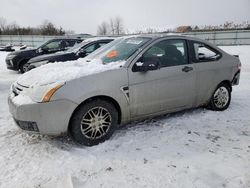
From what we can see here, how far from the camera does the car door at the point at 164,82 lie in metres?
3.71

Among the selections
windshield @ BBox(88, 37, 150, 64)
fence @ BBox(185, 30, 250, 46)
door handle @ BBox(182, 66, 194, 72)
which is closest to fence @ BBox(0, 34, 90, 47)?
fence @ BBox(185, 30, 250, 46)

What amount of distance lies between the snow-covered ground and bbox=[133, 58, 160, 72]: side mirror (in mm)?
1022

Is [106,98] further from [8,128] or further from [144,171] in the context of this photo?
[8,128]

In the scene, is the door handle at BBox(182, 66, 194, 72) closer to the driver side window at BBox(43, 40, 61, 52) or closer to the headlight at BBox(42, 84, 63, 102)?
the headlight at BBox(42, 84, 63, 102)

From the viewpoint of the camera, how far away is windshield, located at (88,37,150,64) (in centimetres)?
386

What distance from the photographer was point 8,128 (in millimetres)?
4047

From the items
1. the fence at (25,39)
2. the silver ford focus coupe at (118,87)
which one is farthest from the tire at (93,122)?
the fence at (25,39)

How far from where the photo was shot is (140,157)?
3.14 metres

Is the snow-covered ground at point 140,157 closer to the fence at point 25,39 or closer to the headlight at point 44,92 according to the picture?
the headlight at point 44,92

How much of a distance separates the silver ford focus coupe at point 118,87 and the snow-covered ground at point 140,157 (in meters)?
0.30

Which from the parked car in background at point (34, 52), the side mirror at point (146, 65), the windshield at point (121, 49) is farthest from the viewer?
the parked car in background at point (34, 52)

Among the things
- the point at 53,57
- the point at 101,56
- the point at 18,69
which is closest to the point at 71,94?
the point at 101,56

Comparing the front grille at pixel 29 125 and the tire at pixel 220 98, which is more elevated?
the front grille at pixel 29 125

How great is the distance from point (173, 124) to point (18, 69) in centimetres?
796
